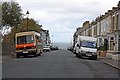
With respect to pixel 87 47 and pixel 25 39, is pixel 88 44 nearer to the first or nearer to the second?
pixel 87 47

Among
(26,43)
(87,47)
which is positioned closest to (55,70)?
(26,43)

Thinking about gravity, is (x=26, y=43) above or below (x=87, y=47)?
above

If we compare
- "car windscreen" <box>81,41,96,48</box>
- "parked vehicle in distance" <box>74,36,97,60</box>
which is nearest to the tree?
"parked vehicle in distance" <box>74,36,97,60</box>

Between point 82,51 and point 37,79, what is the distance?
2597cm

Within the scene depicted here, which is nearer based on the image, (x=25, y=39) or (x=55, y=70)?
(x=55, y=70)

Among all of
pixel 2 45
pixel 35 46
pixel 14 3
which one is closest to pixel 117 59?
pixel 35 46

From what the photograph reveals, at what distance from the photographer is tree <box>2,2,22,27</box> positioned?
168 feet

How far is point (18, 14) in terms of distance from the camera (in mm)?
52656

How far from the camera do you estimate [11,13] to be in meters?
52.0

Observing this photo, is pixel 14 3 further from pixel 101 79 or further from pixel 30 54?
pixel 101 79

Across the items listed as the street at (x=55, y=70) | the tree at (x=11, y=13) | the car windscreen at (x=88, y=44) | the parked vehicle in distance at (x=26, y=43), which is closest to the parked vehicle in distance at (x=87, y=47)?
the car windscreen at (x=88, y=44)

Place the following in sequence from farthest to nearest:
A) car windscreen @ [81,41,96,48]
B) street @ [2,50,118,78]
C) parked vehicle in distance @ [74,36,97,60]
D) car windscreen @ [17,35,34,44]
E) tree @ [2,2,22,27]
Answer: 1. tree @ [2,2,22,27]
2. car windscreen @ [81,41,96,48]
3. car windscreen @ [17,35,34,44]
4. parked vehicle in distance @ [74,36,97,60]
5. street @ [2,50,118,78]

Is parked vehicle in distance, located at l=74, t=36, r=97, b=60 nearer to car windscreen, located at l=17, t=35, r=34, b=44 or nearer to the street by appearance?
car windscreen, located at l=17, t=35, r=34, b=44

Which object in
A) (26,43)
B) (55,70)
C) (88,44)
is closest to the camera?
(55,70)
